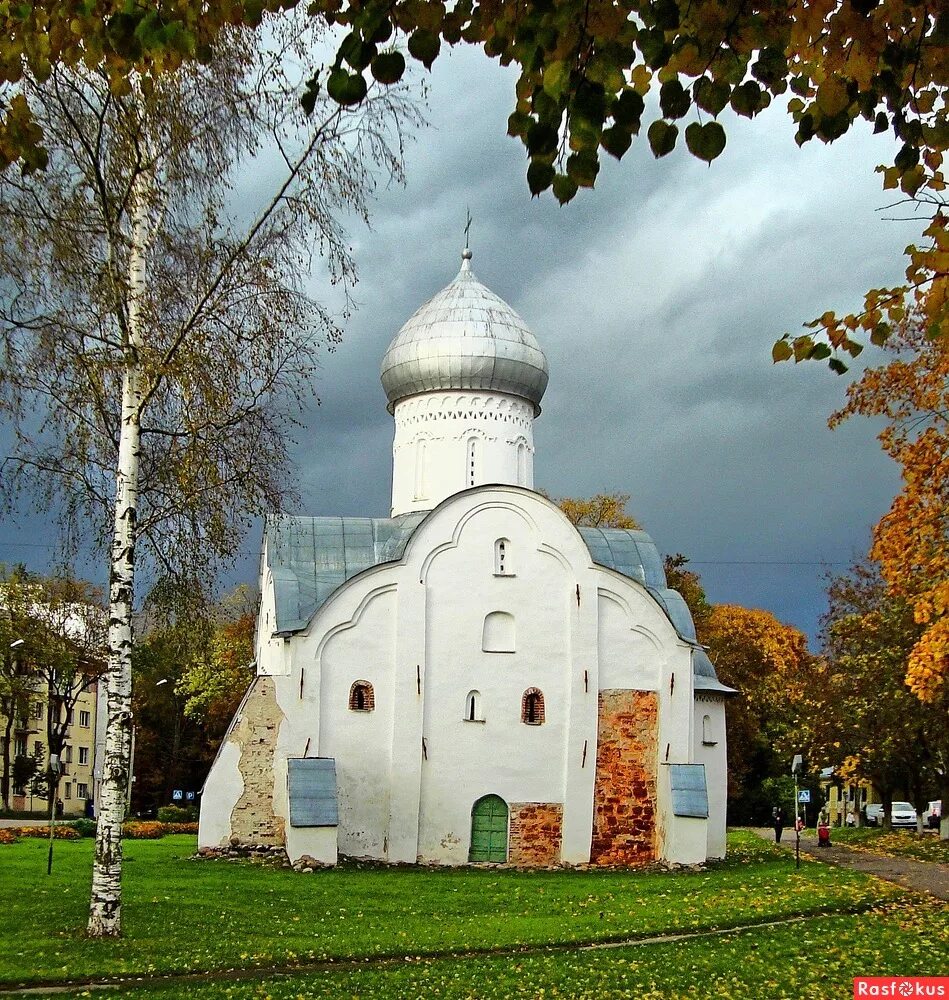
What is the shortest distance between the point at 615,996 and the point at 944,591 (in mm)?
4878

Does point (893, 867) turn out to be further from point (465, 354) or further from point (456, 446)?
point (465, 354)

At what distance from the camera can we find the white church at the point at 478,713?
21.8m

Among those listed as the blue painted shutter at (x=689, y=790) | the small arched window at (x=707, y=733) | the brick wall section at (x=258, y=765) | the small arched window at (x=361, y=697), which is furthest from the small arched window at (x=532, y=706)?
the brick wall section at (x=258, y=765)

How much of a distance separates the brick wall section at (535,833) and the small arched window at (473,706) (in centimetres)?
172

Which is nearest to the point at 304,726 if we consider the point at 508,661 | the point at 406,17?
the point at 508,661

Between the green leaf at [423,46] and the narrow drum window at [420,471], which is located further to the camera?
the narrow drum window at [420,471]

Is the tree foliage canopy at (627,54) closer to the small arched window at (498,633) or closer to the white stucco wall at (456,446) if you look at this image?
the small arched window at (498,633)

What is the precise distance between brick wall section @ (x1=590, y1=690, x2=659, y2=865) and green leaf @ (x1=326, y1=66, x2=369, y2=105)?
1999 cm

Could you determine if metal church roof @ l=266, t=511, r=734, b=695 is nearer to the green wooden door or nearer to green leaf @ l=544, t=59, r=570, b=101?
the green wooden door

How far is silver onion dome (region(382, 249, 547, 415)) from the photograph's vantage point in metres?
26.5

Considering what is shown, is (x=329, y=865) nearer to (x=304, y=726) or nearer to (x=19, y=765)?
(x=304, y=726)

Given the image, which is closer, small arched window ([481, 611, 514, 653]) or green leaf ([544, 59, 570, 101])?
green leaf ([544, 59, 570, 101])

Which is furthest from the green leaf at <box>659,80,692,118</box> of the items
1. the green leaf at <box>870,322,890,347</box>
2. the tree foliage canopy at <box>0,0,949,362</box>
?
the green leaf at <box>870,322,890,347</box>

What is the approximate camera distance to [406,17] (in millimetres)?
3932
